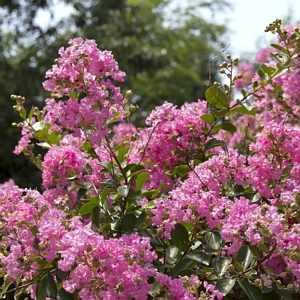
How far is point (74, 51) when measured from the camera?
1.67m

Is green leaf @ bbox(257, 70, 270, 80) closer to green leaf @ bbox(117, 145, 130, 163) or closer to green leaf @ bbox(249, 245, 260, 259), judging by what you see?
green leaf @ bbox(117, 145, 130, 163)

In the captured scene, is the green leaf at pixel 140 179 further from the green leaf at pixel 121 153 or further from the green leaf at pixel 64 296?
the green leaf at pixel 64 296

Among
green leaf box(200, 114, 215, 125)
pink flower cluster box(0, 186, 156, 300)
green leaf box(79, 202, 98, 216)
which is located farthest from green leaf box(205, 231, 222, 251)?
green leaf box(200, 114, 215, 125)

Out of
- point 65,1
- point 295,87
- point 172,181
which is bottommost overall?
point 172,181

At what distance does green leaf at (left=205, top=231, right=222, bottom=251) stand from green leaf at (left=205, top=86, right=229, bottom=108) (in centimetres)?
50

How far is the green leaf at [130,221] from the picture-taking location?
167 cm

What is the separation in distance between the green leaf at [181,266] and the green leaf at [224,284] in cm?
10

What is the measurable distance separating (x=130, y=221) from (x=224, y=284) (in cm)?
36

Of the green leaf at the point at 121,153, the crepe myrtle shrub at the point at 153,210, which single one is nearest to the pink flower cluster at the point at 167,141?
the crepe myrtle shrub at the point at 153,210

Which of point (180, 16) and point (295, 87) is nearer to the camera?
point (295, 87)

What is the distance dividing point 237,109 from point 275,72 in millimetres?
179

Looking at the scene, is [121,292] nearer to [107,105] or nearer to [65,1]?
[107,105]

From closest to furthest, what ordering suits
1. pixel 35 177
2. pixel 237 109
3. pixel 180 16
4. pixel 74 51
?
1. pixel 74 51
2. pixel 237 109
3. pixel 35 177
4. pixel 180 16

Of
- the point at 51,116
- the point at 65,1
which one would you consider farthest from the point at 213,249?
the point at 65,1
